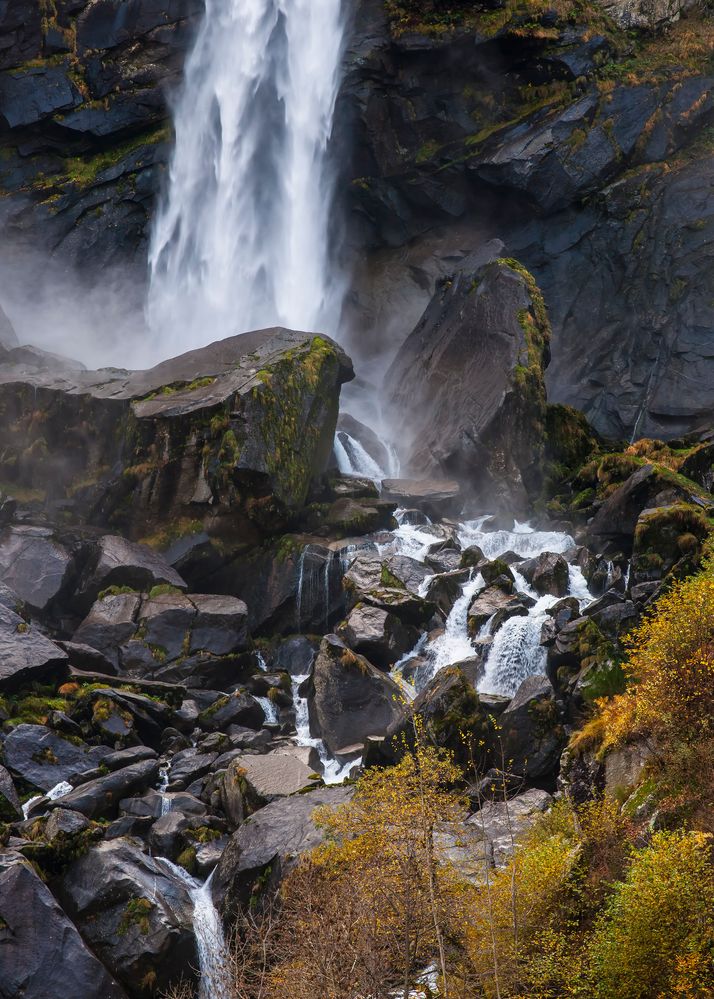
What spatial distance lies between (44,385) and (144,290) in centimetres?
1591

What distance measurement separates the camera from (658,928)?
880cm

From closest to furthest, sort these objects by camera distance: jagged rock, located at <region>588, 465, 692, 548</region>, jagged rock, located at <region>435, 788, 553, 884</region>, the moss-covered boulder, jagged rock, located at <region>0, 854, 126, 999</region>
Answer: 1. jagged rock, located at <region>0, 854, 126, 999</region>
2. jagged rock, located at <region>435, 788, 553, 884</region>
3. jagged rock, located at <region>588, 465, 692, 548</region>
4. the moss-covered boulder

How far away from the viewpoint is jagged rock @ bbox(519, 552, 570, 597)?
78.7ft

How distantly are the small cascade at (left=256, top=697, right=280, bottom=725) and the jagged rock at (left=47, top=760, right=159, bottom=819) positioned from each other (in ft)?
15.2

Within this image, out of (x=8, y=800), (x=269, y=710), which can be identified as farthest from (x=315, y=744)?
(x=8, y=800)

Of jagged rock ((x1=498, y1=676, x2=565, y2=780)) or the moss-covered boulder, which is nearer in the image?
jagged rock ((x1=498, y1=676, x2=565, y2=780))

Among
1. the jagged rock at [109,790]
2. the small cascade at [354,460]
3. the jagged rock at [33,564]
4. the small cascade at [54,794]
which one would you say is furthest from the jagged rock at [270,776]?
the small cascade at [354,460]

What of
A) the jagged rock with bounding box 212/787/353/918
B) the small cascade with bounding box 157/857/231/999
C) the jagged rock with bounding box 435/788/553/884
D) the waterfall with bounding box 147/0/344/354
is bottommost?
the small cascade with bounding box 157/857/231/999

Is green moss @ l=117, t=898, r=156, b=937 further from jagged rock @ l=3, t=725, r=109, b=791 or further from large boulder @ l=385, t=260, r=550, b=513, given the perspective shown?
large boulder @ l=385, t=260, r=550, b=513

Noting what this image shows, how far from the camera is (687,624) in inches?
481

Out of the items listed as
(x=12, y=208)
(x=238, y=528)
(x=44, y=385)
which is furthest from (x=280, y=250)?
(x=238, y=528)

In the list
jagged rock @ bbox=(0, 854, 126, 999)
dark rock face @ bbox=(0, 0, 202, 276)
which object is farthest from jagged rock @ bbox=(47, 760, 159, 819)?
dark rock face @ bbox=(0, 0, 202, 276)

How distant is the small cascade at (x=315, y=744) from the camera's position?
1850 cm

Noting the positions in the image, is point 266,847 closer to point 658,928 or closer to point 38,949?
point 38,949
